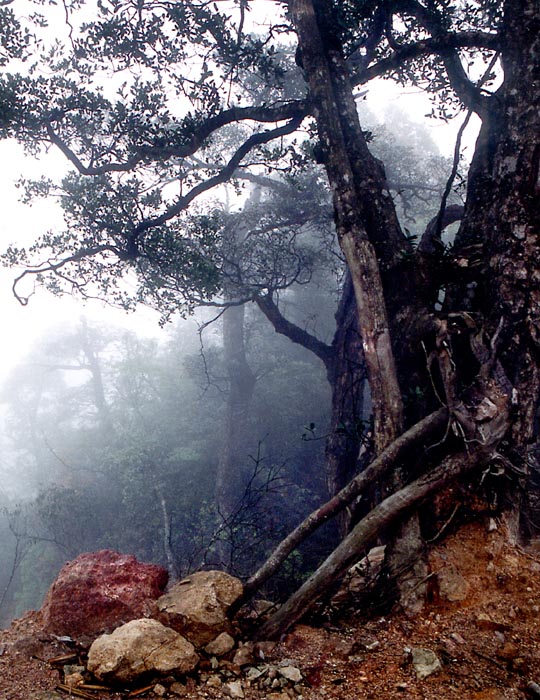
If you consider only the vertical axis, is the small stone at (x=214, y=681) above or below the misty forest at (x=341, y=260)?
below

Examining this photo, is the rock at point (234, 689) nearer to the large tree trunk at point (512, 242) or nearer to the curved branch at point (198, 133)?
the large tree trunk at point (512, 242)

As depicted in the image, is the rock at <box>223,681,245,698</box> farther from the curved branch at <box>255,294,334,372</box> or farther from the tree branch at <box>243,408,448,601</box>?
the curved branch at <box>255,294,334,372</box>

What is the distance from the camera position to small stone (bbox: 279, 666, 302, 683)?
→ 3.00 metres

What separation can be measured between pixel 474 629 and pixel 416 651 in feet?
1.67

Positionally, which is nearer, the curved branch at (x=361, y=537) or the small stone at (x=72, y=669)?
the small stone at (x=72, y=669)

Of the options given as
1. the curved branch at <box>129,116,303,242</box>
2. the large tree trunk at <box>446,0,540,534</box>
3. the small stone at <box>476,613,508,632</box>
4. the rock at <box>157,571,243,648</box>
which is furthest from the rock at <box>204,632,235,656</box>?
the curved branch at <box>129,116,303,242</box>

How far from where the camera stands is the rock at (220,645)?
11.1 ft

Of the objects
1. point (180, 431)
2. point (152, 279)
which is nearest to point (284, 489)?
point (180, 431)

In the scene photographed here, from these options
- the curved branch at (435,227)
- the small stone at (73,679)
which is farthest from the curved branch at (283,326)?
the small stone at (73,679)

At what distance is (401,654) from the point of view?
313cm

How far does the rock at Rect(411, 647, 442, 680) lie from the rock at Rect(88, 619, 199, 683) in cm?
147

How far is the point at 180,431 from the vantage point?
740 inches

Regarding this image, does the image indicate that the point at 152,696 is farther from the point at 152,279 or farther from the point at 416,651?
the point at 152,279

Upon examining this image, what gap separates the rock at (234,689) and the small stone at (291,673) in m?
0.29
